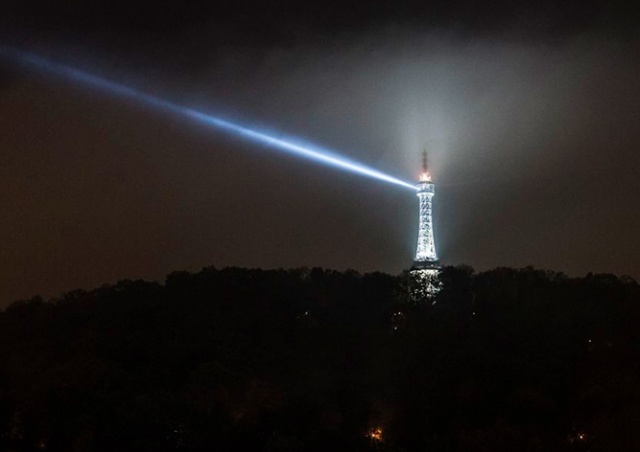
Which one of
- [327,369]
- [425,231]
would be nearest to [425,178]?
[425,231]

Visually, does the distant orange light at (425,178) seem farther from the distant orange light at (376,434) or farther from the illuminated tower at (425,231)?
the distant orange light at (376,434)

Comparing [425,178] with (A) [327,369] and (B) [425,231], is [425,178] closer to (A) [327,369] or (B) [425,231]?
(B) [425,231]

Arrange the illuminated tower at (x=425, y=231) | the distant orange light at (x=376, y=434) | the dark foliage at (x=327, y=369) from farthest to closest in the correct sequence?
the illuminated tower at (x=425, y=231) → the distant orange light at (x=376, y=434) → the dark foliage at (x=327, y=369)

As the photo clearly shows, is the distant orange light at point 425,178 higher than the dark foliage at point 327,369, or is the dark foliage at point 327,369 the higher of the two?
the distant orange light at point 425,178

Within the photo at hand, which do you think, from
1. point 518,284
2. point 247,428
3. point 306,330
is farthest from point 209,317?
point 518,284

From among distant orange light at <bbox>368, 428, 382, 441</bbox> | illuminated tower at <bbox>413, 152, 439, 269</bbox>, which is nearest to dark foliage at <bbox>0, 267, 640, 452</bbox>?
distant orange light at <bbox>368, 428, 382, 441</bbox>

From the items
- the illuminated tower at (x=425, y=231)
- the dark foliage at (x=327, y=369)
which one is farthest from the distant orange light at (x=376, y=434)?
the illuminated tower at (x=425, y=231)
